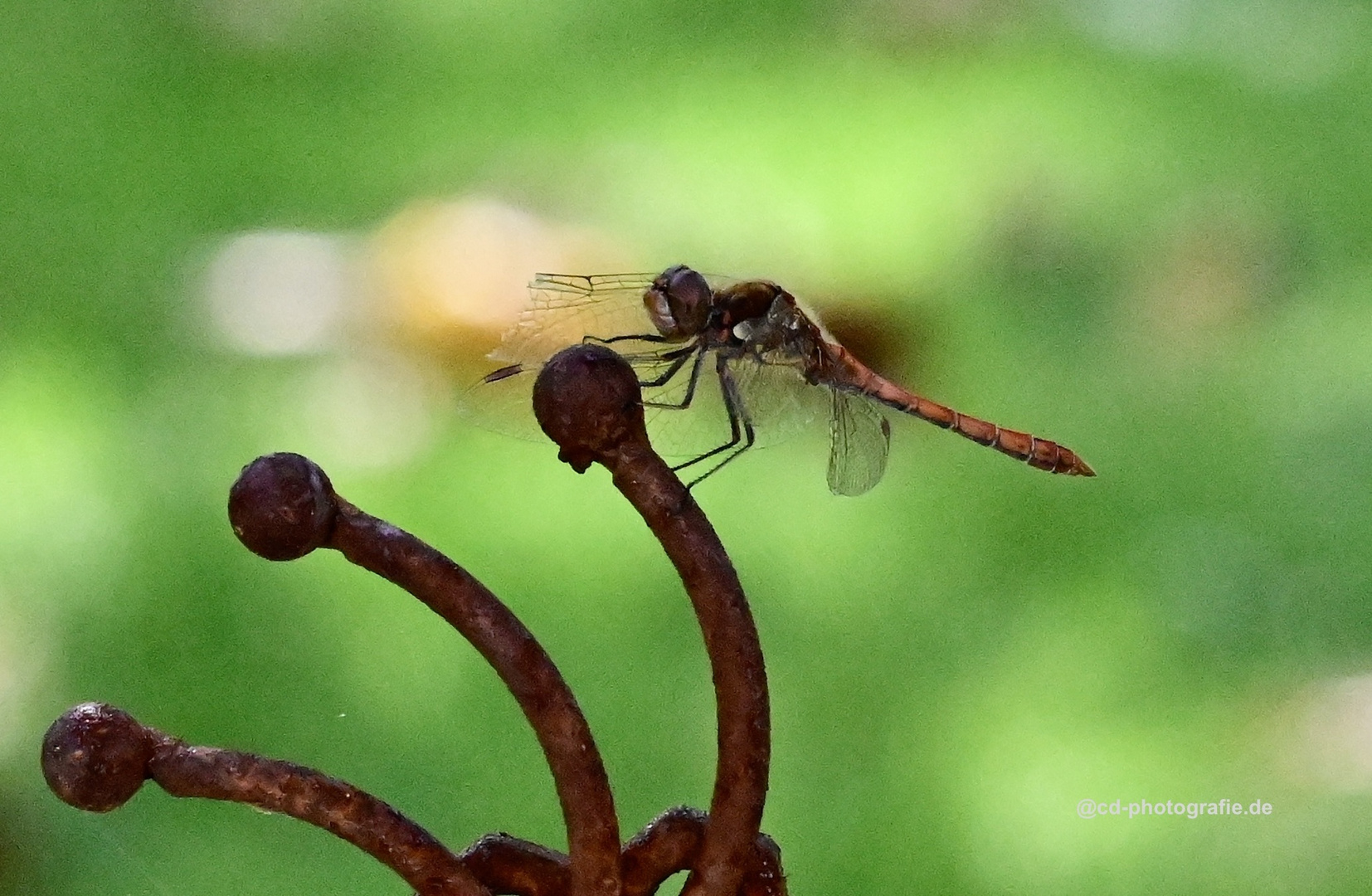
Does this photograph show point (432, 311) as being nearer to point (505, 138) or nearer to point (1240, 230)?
point (505, 138)

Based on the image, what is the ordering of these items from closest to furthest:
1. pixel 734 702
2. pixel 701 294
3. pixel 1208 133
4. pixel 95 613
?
1. pixel 734 702
2. pixel 701 294
3. pixel 95 613
4. pixel 1208 133

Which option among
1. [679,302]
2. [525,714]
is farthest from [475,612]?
[679,302]

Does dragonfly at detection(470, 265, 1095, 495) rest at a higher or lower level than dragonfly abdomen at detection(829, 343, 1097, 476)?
lower

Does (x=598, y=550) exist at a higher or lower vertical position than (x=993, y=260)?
lower

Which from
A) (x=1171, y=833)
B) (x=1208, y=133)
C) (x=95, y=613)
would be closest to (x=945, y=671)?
(x=1171, y=833)

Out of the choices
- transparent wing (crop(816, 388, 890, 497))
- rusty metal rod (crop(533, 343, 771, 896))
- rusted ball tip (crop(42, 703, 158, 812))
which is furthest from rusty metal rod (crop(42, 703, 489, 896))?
transparent wing (crop(816, 388, 890, 497))

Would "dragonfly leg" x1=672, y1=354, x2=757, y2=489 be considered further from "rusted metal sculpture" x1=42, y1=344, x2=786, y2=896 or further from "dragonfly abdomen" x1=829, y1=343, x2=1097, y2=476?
"rusted metal sculpture" x1=42, y1=344, x2=786, y2=896

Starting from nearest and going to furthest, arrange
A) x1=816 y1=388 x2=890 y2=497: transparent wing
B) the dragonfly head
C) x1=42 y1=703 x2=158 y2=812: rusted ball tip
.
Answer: x1=42 y1=703 x2=158 y2=812: rusted ball tip
the dragonfly head
x1=816 y1=388 x2=890 y2=497: transparent wing
